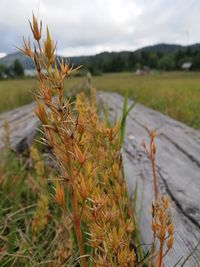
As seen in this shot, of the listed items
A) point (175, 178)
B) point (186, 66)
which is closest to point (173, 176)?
point (175, 178)

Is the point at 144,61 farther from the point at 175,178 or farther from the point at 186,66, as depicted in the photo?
the point at 175,178

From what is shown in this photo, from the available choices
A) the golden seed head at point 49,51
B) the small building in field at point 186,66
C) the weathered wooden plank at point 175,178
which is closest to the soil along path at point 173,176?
the weathered wooden plank at point 175,178

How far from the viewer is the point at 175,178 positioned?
5.29 feet

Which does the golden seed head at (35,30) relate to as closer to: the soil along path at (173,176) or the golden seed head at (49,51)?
the golden seed head at (49,51)

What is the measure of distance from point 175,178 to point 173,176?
1.1 inches

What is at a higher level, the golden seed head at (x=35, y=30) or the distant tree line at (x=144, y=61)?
the golden seed head at (x=35, y=30)

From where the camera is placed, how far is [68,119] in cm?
48

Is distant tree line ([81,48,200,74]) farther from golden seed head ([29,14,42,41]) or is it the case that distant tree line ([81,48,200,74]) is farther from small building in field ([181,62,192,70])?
golden seed head ([29,14,42,41])

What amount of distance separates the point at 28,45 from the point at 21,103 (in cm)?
803

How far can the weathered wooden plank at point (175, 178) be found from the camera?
42.8 inches

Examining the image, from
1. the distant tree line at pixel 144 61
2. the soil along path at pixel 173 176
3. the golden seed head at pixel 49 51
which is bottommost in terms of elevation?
the distant tree line at pixel 144 61

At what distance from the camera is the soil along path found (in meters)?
1.09

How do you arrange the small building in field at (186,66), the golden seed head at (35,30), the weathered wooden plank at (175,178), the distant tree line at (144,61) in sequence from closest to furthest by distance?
the golden seed head at (35,30)
the weathered wooden plank at (175,178)
the small building in field at (186,66)
the distant tree line at (144,61)

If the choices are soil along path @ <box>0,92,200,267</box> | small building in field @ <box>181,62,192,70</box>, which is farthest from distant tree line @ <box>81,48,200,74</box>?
soil along path @ <box>0,92,200,267</box>
